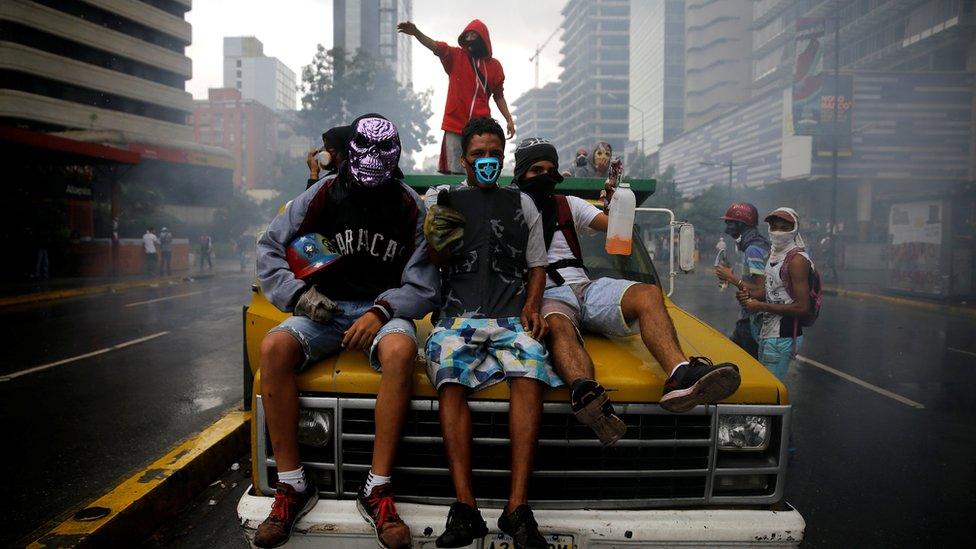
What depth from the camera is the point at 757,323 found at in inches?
190

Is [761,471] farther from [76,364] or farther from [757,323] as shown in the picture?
[76,364]

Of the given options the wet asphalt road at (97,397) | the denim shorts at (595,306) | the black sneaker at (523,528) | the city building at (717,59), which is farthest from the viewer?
the city building at (717,59)

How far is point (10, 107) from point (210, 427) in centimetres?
5017

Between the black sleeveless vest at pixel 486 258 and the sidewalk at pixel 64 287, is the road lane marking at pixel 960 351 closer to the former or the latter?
the black sleeveless vest at pixel 486 258

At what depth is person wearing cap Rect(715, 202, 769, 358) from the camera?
492cm

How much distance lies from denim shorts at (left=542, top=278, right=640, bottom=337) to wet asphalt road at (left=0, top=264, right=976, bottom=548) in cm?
172

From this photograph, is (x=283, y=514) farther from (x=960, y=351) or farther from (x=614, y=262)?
(x=960, y=351)

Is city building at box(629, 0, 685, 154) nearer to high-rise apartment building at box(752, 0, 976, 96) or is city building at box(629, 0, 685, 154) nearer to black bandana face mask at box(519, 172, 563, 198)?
high-rise apartment building at box(752, 0, 976, 96)

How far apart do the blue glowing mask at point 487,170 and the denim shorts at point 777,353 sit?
2.70 metres

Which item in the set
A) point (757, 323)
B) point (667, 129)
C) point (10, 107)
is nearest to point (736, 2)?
point (667, 129)

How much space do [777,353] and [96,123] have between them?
56321 millimetres

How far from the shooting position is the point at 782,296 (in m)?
4.64

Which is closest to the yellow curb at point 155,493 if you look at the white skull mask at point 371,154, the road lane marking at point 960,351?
the white skull mask at point 371,154

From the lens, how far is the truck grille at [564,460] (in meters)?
2.51
